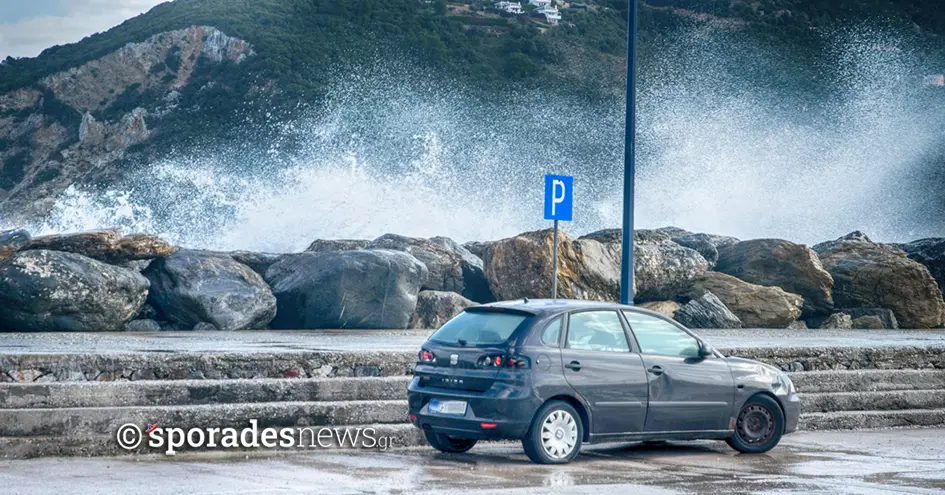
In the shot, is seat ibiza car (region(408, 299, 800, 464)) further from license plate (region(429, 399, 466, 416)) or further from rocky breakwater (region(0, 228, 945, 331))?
rocky breakwater (region(0, 228, 945, 331))

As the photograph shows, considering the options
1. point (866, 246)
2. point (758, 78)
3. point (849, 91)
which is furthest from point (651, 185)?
point (866, 246)

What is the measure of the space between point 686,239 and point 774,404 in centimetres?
1690

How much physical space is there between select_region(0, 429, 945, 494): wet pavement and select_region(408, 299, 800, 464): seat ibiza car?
27cm

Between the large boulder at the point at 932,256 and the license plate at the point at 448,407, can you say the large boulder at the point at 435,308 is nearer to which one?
the license plate at the point at 448,407

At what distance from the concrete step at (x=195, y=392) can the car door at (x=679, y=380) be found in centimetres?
262

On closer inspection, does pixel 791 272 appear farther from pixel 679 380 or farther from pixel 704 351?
pixel 679 380

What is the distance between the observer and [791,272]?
26.5 meters

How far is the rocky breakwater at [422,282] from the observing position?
18797 mm

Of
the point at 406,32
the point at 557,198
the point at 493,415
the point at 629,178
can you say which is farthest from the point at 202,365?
the point at 406,32

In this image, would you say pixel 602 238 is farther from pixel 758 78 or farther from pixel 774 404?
pixel 758 78

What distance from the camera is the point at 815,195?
2682 inches

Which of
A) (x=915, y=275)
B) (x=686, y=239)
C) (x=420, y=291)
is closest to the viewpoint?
(x=420, y=291)

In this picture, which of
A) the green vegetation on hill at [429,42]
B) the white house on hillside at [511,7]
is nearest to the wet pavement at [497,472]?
the green vegetation on hill at [429,42]

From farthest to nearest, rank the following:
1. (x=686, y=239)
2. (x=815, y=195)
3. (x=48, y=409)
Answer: (x=815, y=195) < (x=686, y=239) < (x=48, y=409)
